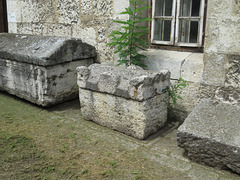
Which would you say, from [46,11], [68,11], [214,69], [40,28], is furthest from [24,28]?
[214,69]

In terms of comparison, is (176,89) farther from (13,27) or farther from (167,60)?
(13,27)

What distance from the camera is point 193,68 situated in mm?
3018

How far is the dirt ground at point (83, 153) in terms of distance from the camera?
2.15 meters

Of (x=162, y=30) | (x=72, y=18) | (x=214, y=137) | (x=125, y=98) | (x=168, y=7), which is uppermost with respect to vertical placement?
(x=168, y=7)

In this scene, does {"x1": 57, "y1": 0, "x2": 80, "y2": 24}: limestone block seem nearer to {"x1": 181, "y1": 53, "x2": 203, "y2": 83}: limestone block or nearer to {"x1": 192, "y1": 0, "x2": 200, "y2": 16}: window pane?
{"x1": 192, "y1": 0, "x2": 200, "y2": 16}: window pane

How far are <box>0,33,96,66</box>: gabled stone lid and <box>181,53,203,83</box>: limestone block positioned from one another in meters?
1.49

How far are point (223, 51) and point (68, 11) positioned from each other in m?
2.58

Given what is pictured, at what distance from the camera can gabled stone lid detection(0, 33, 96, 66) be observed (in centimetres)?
336

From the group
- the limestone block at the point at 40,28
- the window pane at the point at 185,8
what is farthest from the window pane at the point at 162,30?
the limestone block at the point at 40,28

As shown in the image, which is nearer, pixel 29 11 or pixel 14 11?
pixel 29 11

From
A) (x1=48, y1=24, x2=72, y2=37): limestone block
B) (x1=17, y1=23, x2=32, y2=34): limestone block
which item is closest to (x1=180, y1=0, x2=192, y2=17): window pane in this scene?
(x1=48, y1=24, x2=72, y2=37): limestone block

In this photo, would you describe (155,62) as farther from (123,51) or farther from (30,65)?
(30,65)

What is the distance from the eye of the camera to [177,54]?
326 cm

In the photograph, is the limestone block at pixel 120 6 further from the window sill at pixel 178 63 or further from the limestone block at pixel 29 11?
the limestone block at pixel 29 11
